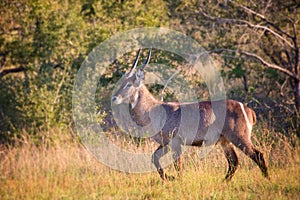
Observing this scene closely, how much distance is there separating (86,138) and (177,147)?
367 cm

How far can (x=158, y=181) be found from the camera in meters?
6.65

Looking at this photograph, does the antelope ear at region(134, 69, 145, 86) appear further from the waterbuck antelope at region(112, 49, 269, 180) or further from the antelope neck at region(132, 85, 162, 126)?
the antelope neck at region(132, 85, 162, 126)

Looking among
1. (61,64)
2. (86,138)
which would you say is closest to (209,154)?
(86,138)

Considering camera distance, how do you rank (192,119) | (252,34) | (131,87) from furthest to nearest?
1. (252,34)
2. (131,87)
3. (192,119)

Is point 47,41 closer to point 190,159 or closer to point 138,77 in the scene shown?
point 138,77

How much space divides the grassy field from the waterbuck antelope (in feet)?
0.66

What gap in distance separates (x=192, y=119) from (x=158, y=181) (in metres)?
1.15

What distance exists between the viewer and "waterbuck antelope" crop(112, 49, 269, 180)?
677cm

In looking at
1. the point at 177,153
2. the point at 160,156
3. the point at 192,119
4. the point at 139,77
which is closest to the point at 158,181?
the point at 160,156

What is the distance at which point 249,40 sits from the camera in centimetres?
1184

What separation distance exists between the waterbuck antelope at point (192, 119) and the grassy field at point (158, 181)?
0.20 meters

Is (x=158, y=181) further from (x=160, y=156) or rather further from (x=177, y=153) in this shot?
(x=177, y=153)

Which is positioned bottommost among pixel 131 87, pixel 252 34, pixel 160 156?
pixel 160 156

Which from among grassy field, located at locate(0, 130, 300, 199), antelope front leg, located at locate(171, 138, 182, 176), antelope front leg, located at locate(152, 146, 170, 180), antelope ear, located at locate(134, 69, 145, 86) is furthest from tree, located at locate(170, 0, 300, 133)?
antelope front leg, located at locate(152, 146, 170, 180)
